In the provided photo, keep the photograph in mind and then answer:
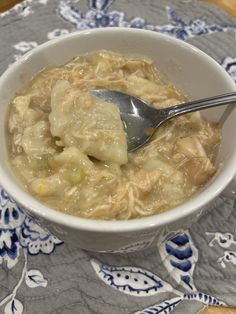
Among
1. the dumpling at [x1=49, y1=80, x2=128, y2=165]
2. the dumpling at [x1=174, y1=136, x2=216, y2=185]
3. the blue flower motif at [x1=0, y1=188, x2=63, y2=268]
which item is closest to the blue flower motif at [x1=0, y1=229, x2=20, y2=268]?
the blue flower motif at [x1=0, y1=188, x2=63, y2=268]

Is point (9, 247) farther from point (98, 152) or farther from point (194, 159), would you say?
point (194, 159)

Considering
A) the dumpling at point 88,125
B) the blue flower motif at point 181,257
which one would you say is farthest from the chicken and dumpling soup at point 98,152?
the blue flower motif at point 181,257

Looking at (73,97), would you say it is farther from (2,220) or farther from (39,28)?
(39,28)

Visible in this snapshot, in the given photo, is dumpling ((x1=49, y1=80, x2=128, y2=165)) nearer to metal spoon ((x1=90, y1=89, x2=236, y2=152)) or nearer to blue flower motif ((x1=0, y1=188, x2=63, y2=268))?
metal spoon ((x1=90, y1=89, x2=236, y2=152))

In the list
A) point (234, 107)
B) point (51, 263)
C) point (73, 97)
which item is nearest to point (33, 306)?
point (51, 263)

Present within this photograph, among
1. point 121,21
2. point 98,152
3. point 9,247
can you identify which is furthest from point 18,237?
point 121,21

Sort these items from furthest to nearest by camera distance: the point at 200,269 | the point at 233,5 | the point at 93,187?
the point at 233,5, the point at 200,269, the point at 93,187

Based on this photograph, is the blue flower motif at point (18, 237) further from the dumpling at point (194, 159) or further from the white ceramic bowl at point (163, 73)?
the dumpling at point (194, 159)
